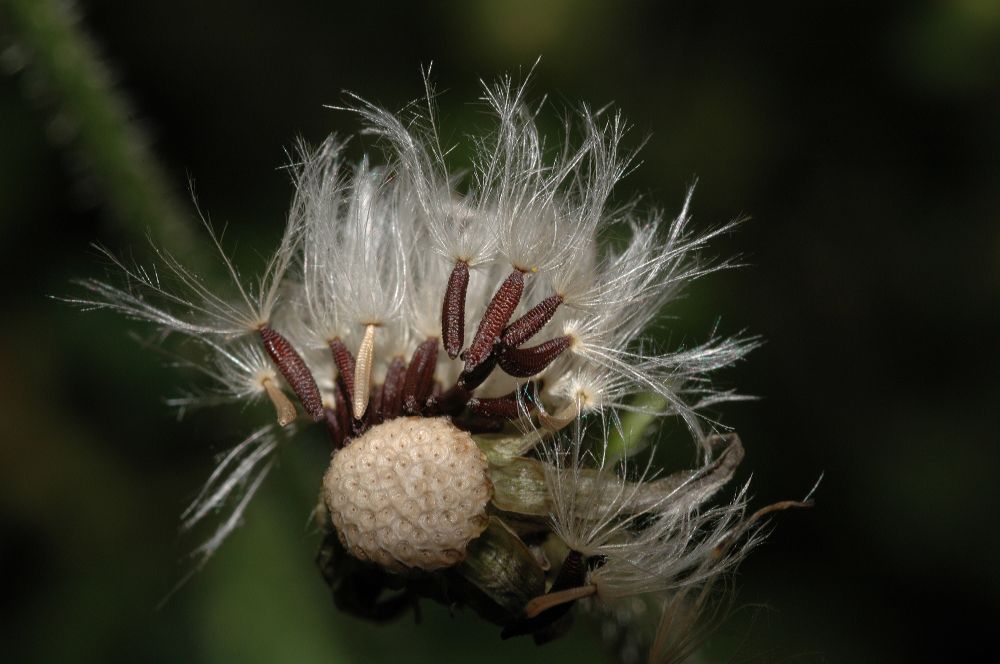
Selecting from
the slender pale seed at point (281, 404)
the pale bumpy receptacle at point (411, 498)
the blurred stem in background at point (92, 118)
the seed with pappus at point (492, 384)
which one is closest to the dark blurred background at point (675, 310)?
the blurred stem in background at point (92, 118)

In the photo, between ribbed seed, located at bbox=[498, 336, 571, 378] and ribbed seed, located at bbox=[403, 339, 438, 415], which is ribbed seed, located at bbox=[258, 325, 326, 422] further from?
ribbed seed, located at bbox=[498, 336, 571, 378]

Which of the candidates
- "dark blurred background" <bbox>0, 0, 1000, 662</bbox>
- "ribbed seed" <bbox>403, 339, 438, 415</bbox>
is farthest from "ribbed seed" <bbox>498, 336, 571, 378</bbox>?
"dark blurred background" <bbox>0, 0, 1000, 662</bbox>

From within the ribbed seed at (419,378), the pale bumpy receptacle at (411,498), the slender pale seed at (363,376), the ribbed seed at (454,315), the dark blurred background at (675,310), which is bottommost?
the dark blurred background at (675,310)

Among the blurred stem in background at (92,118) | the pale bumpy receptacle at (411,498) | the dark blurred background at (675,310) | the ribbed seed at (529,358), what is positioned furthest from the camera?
the dark blurred background at (675,310)

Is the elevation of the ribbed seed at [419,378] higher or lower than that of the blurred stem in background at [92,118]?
lower

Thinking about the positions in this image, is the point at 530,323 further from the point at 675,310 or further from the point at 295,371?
the point at 675,310

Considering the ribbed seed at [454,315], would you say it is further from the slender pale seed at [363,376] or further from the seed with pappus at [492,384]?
the slender pale seed at [363,376]

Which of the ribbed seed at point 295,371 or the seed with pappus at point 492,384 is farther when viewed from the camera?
the ribbed seed at point 295,371
